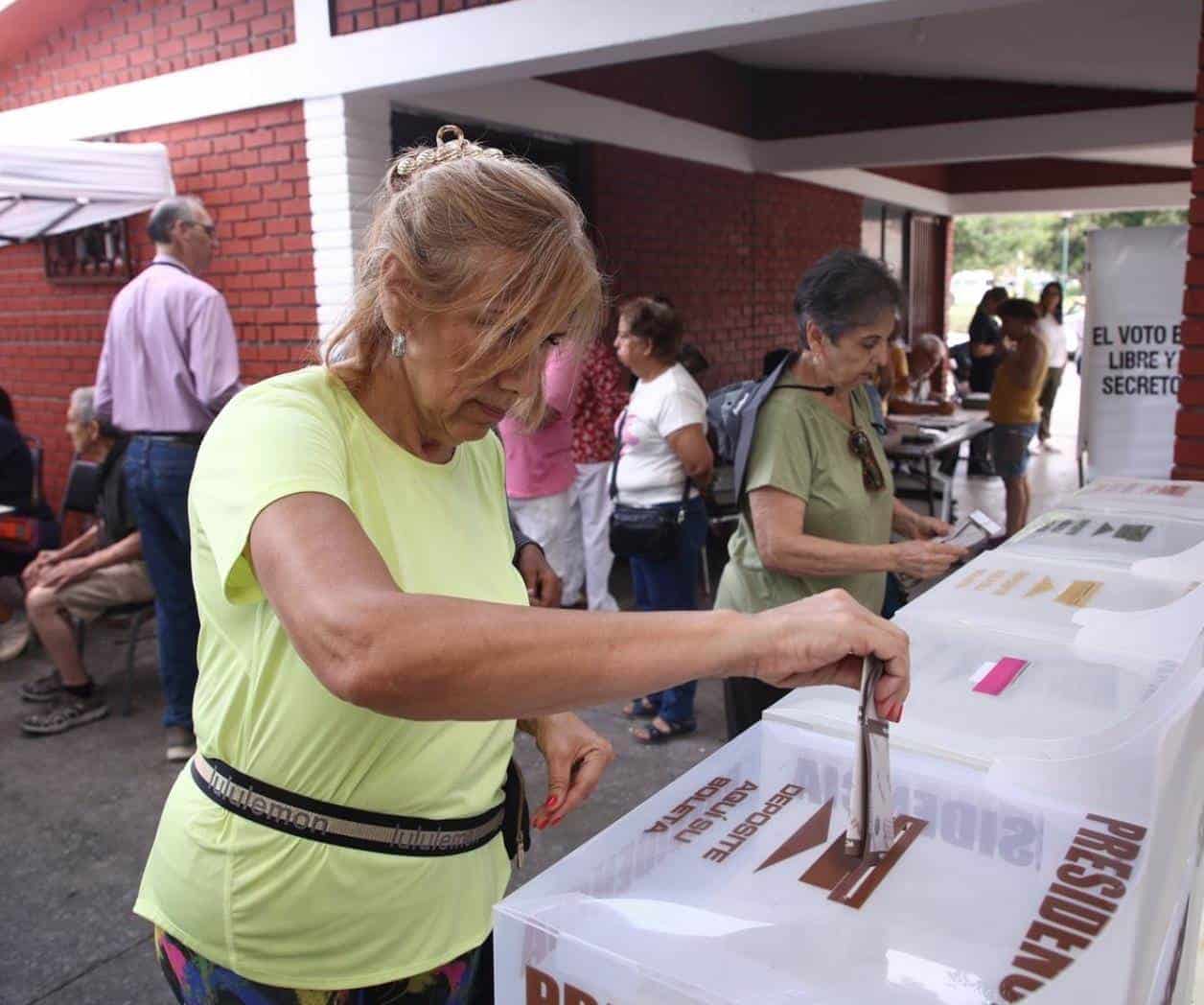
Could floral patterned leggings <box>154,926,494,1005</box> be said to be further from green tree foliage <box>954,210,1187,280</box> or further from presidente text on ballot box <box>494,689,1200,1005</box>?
green tree foliage <box>954,210,1187,280</box>

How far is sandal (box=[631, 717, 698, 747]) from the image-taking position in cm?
409

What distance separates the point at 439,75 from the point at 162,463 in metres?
2.11

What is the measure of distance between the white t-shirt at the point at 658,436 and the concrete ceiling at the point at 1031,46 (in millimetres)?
3250

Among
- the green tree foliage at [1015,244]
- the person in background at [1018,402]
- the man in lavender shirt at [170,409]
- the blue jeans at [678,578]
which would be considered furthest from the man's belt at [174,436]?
the green tree foliage at [1015,244]

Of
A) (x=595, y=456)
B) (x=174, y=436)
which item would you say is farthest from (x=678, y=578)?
(x=174, y=436)

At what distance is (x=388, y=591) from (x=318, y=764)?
378 mm

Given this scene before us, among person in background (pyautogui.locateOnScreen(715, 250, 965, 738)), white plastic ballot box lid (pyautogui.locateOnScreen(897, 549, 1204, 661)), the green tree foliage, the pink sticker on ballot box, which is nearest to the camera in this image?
the pink sticker on ballot box

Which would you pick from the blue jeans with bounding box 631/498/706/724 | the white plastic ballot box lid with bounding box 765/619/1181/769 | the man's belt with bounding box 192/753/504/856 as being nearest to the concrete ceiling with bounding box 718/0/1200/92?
the blue jeans with bounding box 631/498/706/724

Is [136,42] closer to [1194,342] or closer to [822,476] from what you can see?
[822,476]

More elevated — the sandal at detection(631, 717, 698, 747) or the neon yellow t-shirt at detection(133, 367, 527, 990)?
Answer: the neon yellow t-shirt at detection(133, 367, 527, 990)

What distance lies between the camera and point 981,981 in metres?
0.86

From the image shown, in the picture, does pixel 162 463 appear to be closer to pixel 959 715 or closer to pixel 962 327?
pixel 959 715

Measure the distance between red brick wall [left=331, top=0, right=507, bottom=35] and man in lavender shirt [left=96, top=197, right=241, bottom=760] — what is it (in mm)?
1432

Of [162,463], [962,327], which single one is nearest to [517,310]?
[162,463]
